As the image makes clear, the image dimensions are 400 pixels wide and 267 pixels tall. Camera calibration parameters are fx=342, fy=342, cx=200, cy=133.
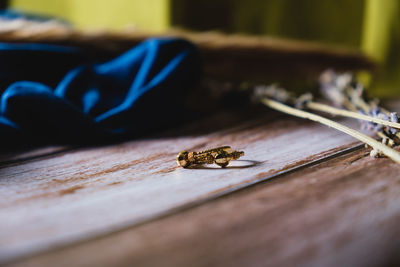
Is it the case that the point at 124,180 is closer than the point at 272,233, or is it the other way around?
the point at 272,233

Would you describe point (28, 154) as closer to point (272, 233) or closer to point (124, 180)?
point (124, 180)

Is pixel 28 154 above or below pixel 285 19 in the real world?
below

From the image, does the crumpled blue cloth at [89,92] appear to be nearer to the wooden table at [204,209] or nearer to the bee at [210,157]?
the wooden table at [204,209]

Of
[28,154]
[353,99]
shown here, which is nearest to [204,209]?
[28,154]

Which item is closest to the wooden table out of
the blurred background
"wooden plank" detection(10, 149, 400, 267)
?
"wooden plank" detection(10, 149, 400, 267)

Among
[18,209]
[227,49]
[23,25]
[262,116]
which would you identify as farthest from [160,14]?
[18,209]

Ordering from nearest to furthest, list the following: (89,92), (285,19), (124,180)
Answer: (124,180)
(89,92)
(285,19)

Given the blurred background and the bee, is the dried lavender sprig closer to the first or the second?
the bee
